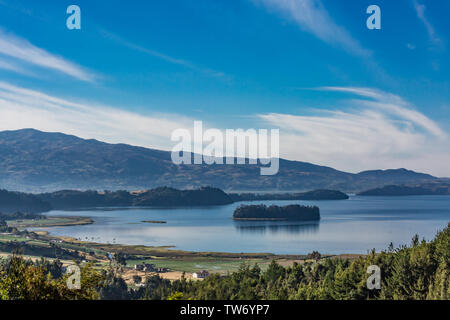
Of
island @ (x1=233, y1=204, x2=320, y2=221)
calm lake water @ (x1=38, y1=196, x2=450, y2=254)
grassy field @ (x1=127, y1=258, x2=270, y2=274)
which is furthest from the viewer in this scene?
island @ (x1=233, y1=204, x2=320, y2=221)

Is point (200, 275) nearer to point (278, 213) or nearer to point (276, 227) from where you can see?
point (276, 227)

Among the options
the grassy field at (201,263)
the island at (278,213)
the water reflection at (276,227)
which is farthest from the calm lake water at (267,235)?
the grassy field at (201,263)

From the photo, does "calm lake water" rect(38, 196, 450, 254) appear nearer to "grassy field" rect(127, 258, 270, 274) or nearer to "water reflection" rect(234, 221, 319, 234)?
"water reflection" rect(234, 221, 319, 234)

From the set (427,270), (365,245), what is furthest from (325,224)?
(427,270)

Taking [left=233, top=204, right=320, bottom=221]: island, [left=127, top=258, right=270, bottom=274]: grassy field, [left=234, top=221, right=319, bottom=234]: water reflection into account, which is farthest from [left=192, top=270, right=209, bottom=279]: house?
[left=233, top=204, right=320, bottom=221]: island

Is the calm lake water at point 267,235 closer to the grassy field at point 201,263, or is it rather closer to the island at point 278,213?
the island at point 278,213

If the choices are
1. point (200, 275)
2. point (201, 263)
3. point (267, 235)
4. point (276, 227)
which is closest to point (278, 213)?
point (276, 227)

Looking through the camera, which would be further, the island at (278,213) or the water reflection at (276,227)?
the island at (278,213)
